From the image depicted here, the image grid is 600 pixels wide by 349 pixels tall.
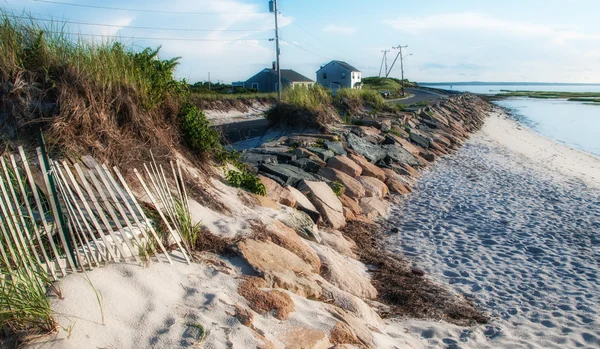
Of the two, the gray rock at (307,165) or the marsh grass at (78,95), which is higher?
the marsh grass at (78,95)

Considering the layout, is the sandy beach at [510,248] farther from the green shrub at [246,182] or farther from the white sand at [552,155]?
the green shrub at [246,182]

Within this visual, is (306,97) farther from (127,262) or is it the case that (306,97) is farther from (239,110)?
(239,110)

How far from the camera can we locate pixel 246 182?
22.1 feet

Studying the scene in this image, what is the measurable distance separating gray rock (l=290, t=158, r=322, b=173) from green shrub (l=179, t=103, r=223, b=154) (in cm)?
277

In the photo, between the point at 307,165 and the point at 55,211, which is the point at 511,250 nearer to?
the point at 307,165

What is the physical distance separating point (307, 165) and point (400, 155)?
450cm

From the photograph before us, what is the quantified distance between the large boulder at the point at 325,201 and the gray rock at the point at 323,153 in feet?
7.25

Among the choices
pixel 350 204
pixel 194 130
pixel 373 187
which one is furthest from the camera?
pixel 373 187

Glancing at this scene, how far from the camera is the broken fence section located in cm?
358

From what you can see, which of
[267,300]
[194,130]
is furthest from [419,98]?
[267,300]

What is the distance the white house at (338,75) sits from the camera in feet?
217

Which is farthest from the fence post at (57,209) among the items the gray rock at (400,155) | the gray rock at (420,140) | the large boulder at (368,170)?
the gray rock at (420,140)

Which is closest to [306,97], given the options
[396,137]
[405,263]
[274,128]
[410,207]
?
[274,128]

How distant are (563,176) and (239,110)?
18.9 meters
